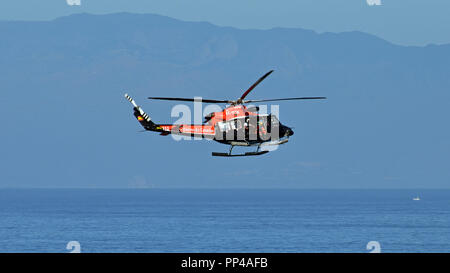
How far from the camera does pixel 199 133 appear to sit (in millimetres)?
43938

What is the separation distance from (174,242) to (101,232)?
26693 mm

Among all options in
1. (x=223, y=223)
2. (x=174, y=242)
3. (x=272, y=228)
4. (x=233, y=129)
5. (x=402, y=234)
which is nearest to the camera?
(x=233, y=129)

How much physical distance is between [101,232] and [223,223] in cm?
3358
